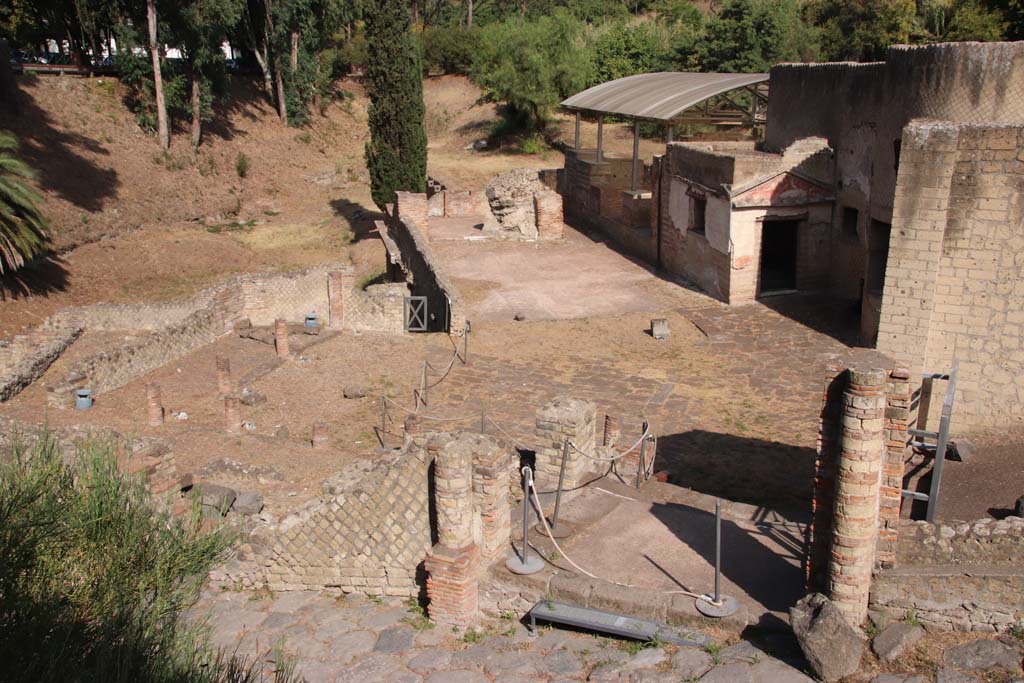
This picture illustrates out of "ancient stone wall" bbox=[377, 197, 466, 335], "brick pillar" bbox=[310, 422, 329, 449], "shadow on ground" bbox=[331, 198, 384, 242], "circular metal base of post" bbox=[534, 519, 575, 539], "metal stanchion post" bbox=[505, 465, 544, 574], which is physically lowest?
"shadow on ground" bbox=[331, 198, 384, 242]

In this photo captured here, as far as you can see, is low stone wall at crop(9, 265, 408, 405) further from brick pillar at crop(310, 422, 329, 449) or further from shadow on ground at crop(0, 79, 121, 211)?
shadow on ground at crop(0, 79, 121, 211)

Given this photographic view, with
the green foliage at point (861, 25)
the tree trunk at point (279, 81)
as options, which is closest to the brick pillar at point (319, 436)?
the green foliage at point (861, 25)

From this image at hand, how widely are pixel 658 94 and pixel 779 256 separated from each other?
5865 mm

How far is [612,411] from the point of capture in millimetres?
14180

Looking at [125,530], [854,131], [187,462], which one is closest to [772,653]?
[125,530]

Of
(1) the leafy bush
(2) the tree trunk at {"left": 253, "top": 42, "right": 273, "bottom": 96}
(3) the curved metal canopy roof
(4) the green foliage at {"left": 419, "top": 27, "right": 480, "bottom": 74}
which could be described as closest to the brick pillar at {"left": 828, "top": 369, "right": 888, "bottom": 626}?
(1) the leafy bush

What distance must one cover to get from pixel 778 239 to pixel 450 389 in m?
10.1

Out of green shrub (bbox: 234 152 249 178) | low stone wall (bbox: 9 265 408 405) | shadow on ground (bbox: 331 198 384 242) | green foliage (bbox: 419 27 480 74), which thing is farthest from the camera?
green foliage (bbox: 419 27 480 74)

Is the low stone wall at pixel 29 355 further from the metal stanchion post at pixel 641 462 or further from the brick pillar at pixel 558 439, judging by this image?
the metal stanchion post at pixel 641 462

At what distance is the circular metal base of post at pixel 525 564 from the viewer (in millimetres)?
8195

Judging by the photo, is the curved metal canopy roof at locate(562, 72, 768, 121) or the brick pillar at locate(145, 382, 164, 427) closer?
the brick pillar at locate(145, 382, 164, 427)

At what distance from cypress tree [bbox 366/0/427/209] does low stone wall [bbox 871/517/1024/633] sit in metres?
21.7

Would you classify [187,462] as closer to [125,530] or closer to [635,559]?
[125,530]

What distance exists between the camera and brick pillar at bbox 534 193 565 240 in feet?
82.4
